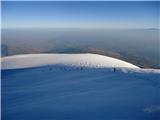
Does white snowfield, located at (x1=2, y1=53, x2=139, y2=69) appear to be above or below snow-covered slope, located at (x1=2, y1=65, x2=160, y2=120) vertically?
above

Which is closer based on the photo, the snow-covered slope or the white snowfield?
the snow-covered slope

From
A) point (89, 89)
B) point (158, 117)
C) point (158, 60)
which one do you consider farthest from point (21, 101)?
point (158, 60)

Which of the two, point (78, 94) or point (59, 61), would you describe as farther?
point (59, 61)

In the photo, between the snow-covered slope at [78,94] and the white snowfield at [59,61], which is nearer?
the snow-covered slope at [78,94]

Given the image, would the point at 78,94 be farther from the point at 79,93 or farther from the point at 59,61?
the point at 59,61

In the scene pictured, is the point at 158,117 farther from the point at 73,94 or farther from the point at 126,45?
the point at 126,45

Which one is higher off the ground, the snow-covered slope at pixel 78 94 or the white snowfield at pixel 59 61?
the white snowfield at pixel 59 61

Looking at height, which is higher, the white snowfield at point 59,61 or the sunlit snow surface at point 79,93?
the white snowfield at point 59,61

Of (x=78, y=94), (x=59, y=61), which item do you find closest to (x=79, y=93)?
(x=78, y=94)
